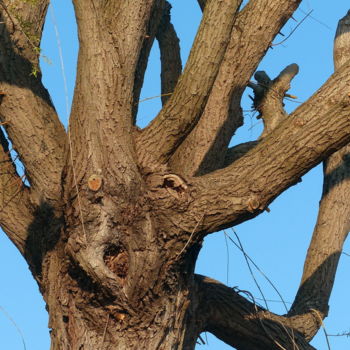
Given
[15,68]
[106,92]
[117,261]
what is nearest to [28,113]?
[15,68]

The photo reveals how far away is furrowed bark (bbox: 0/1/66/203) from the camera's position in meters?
4.48

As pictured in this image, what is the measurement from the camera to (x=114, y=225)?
13.6ft

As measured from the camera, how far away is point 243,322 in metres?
5.10

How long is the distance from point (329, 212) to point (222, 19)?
6.31 feet

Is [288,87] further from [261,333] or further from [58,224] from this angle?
[58,224]

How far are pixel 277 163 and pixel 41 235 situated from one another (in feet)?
5.00

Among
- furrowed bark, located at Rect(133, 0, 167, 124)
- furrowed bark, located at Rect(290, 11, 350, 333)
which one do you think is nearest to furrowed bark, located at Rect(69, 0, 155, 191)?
furrowed bark, located at Rect(133, 0, 167, 124)

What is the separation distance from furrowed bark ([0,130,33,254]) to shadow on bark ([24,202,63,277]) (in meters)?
0.05

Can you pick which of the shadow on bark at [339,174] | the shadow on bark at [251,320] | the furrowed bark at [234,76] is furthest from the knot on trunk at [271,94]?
Answer: the shadow on bark at [251,320]

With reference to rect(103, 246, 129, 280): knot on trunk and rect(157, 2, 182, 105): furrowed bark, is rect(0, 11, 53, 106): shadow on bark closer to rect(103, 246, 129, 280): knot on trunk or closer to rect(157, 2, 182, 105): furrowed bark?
rect(103, 246, 129, 280): knot on trunk

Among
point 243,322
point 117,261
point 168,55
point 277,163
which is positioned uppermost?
point 168,55

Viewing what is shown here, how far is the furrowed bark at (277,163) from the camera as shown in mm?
3830

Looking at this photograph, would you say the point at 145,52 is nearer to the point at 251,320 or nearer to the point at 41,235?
the point at 41,235

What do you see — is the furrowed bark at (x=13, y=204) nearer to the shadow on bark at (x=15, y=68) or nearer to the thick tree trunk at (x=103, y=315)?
the thick tree trunk at (x=103, y=315)
